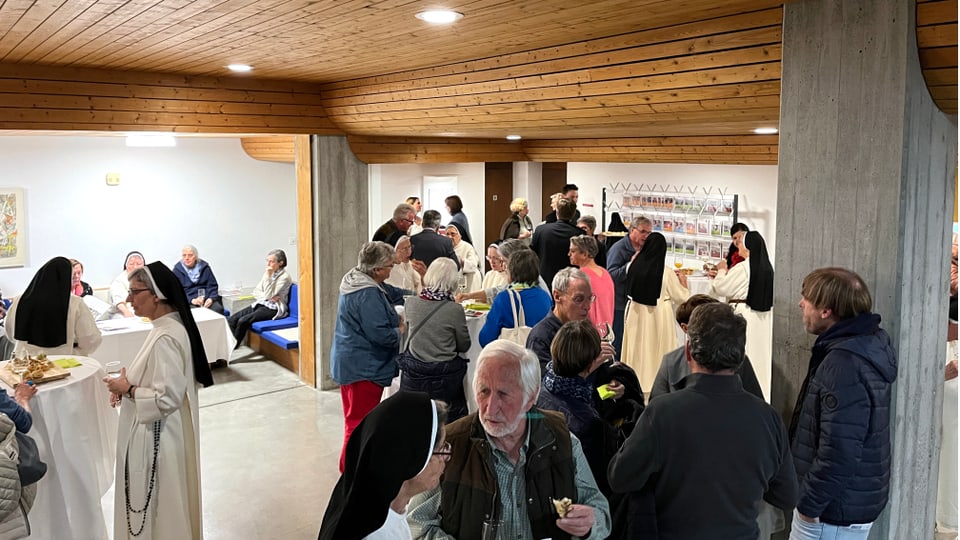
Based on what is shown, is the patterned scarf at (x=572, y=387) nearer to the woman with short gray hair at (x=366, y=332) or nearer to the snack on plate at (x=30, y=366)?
the woman with short gray hair at (x=366, y=332)

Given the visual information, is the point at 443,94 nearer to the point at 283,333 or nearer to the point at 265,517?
the point at 265,517

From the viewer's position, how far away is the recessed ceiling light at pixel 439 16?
4.05 m

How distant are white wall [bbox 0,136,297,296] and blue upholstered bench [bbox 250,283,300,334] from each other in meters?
1.85

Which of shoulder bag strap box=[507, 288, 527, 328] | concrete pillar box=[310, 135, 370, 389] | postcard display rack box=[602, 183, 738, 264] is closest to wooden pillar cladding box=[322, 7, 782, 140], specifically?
concrete pillar box=[310, 135, 370, 389]

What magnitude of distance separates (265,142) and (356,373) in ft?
21.5

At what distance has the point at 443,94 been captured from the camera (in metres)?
6.42

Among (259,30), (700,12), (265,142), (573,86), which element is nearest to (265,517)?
(259,30)

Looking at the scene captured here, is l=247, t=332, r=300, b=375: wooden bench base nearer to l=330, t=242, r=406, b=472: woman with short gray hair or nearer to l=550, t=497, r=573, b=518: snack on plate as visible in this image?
l=330, t=242, r=406, b=472: woman with short gray hair

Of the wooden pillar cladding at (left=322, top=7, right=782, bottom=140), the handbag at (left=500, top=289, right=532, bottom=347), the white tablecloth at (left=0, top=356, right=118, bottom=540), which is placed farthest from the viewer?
the handbag at (left=500, top=289, right=532, bottom=347)

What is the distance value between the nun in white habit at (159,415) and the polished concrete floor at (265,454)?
0.96 meters

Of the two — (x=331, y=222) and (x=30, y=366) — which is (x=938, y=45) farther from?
(x=331, y=222)

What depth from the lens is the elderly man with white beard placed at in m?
2.57

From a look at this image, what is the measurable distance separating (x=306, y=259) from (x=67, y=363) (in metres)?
3.28

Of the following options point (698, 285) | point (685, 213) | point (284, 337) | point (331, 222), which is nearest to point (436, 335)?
point (331, 222)
